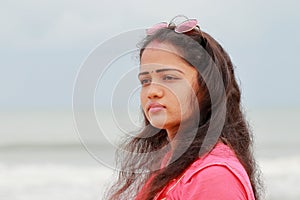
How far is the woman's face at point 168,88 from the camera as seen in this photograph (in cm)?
193

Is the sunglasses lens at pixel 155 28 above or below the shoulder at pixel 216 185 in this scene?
above

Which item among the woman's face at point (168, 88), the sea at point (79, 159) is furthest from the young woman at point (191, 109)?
the sea at point (79, 159)

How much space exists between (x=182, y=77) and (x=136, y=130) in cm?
58

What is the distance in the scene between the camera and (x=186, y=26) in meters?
2.10

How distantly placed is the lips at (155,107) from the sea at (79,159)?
0.66ft

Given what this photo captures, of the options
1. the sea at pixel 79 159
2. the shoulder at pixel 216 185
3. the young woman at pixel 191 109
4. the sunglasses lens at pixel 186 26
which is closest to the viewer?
the shoulder at pixel 216 185

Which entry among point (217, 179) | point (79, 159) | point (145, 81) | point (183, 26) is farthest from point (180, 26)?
point (79, 159)

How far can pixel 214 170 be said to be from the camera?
67.8 inches

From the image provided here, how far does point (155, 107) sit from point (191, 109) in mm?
107

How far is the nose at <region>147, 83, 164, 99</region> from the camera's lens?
192 cm

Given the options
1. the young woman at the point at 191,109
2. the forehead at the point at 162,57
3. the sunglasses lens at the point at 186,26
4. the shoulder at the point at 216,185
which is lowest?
the shoulder at the point at 216,185

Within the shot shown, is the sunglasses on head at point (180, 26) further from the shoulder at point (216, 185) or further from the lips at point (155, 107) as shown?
the shoulder at point (216, 185)

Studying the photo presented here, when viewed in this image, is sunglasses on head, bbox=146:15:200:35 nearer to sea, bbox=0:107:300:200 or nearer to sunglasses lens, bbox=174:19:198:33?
sunglasses lens, bbox=174:19:198:33

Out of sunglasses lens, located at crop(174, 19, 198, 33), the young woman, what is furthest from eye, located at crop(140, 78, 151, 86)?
sunglasses lens, located at crop(174, 19, 198, 33)
